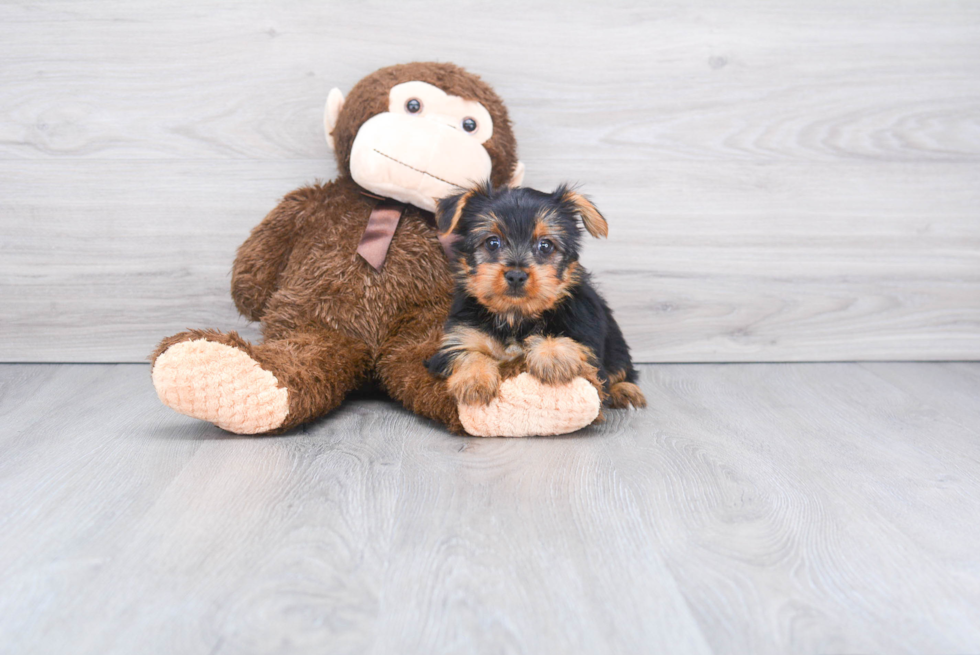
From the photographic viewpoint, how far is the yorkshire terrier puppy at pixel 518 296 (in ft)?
5.18

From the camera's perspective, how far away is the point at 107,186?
2.26m

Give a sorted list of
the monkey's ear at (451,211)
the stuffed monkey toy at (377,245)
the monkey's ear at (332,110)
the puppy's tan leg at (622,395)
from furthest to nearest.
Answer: the monkey's ear at (332,110) < the puppy's tan leg at (622,395) < the stuffed monkey toy at (377,245) < the monkey's ear at (451,211)

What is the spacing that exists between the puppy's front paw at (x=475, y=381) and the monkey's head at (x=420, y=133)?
1.53 feet

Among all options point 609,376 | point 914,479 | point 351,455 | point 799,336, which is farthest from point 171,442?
point 799,336

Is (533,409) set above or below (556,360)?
below

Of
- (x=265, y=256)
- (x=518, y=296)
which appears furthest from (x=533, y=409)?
(x=265, y=256)

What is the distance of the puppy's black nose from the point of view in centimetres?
154

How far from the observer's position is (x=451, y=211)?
1.63 metres

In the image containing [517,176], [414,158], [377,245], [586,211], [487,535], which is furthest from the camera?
[517,176]

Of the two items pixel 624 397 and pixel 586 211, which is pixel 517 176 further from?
pixel 624 397

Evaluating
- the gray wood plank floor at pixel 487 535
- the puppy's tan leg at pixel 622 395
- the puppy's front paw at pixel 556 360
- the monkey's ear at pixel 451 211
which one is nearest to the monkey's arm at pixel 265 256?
the gray wood plank floor at pixel 487 535

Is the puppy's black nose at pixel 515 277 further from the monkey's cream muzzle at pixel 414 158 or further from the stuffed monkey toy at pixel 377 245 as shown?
the monkey's cream muzzle at pixel 414 158

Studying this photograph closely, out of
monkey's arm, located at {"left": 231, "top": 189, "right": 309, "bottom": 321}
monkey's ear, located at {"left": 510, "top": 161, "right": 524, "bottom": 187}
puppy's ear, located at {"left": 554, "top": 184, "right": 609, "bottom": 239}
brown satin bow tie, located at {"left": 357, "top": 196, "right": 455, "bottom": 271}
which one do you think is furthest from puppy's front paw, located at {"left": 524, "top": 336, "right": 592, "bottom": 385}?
monkey's arm, located at {"left": 231, "top": 189, "right": 309, "bottom": 321}

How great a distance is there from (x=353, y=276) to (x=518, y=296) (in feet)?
1.84
